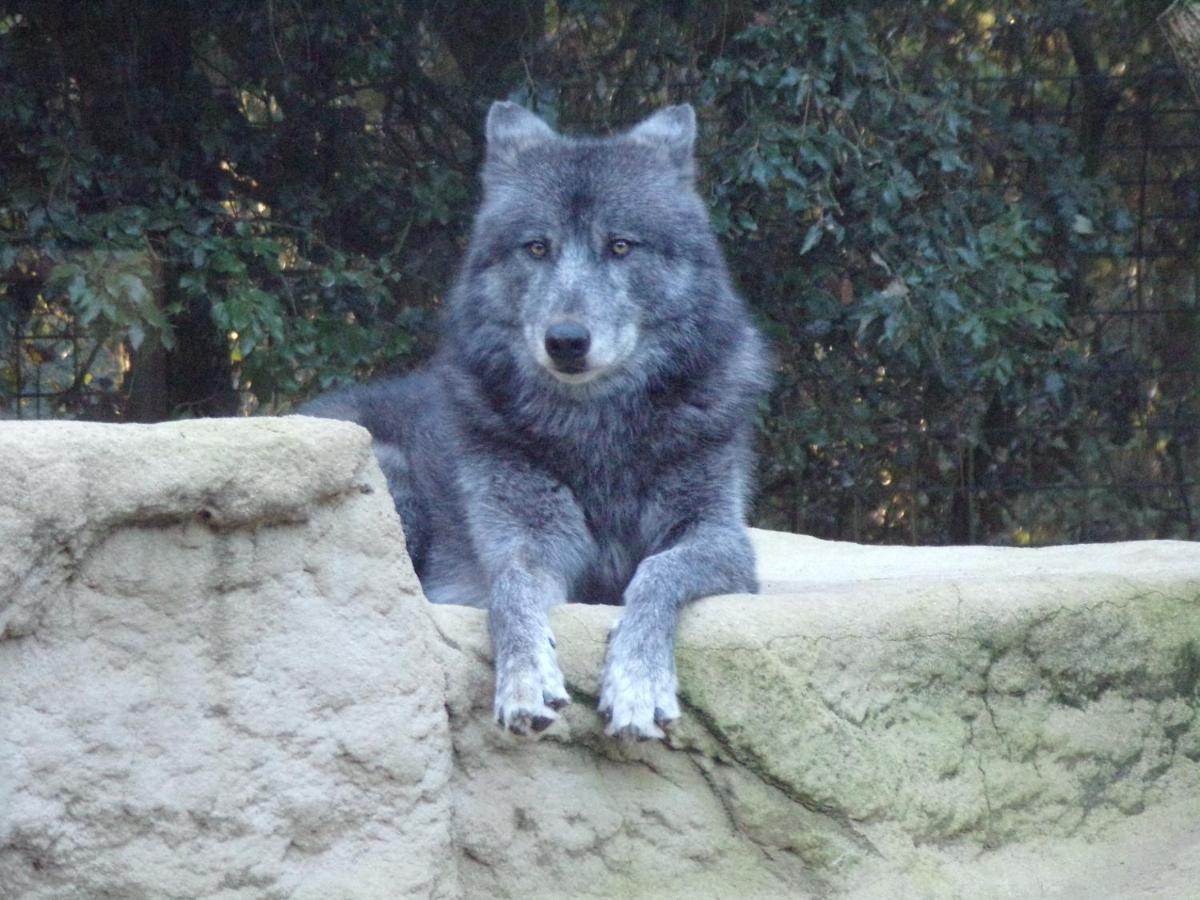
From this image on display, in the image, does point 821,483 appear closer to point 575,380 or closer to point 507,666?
point 575,380

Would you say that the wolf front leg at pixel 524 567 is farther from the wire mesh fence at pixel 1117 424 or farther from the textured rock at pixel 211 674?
the wire mesh fence at pixel 1117 424

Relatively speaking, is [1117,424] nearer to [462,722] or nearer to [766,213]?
[766,213]

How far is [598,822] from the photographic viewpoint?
337cm

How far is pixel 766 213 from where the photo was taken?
643 cm

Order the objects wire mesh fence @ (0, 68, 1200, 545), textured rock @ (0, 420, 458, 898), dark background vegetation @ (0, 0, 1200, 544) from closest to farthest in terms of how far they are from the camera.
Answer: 1. textured rock @ (0, 420, 458, 898)
2. dark background vegetation @ (0, 0, 1200, 544)
3. wire mesh fence @ (0, 68, 1200, 545)

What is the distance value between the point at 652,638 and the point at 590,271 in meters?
1.16

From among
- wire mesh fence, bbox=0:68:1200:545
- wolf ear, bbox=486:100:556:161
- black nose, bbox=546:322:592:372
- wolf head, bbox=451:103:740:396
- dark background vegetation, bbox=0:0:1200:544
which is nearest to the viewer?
black nose, bbox=546:322:592:372

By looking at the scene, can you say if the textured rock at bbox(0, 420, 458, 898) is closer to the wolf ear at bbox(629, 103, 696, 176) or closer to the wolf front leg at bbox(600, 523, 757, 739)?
the wolf front leg at bbox(600, 523, 757, 739)

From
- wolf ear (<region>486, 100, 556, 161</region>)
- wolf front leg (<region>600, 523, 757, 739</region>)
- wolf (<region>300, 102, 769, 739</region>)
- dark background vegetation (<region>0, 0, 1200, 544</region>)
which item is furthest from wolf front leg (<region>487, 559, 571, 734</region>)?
dark background vegetation (<region>0, 0, 1200, 544</region>)

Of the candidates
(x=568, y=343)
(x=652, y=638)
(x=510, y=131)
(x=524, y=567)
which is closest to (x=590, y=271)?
(x=568, y=343)

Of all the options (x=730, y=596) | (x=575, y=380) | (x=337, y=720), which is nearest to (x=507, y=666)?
(x=337, y=720)

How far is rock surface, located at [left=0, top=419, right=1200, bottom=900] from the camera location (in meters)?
2.97

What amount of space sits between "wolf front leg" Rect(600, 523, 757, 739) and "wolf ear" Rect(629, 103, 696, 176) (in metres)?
1.25

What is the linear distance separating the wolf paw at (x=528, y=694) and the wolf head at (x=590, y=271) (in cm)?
96
